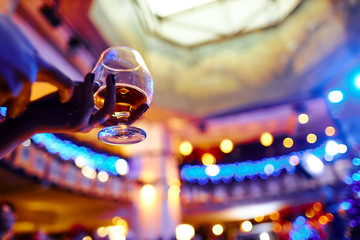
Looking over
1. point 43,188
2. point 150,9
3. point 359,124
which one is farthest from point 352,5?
point 43,188

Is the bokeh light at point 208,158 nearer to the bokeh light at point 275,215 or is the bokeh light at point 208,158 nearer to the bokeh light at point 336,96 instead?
the bokeh light at point 275,215

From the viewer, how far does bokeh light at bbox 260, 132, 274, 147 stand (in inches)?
408

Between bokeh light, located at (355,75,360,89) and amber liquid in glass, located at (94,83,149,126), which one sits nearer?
amber liquid in glass, located at (94,83,149,126)

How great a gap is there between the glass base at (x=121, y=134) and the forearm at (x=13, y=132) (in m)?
0.22

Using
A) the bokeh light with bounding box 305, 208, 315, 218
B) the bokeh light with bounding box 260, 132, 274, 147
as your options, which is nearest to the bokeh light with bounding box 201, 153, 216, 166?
the bokeh light with bounding box 260, 132, 274, 147

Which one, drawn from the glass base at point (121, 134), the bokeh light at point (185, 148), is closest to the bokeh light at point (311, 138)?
the bokeh light at point (185, 148)

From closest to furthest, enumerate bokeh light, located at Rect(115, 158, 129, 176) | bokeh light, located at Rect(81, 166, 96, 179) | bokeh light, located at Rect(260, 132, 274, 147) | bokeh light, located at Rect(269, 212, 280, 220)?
bokeh light, located at Rect(81, 166, 96, 179)
bokeh light, located at Rect(115, 158, 129, 176)
bokeh light, located at Rect(260, 132, 274, 147)
bokeh light, located at Rect(269, 212, 280, 220)

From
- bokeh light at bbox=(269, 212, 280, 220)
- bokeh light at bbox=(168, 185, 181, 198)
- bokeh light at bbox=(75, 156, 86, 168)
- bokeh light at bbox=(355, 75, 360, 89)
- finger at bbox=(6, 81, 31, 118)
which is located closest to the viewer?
finger at bbox=(6, 81, 31, 118)

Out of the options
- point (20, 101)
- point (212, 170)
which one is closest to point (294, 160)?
point (212, 170)

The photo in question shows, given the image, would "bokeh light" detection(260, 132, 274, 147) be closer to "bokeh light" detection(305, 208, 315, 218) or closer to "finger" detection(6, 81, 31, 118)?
"bokeh light" detection(305, 208, 315, 218)

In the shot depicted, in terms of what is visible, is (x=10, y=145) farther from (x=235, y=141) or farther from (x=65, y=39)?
(x=235, y=141)

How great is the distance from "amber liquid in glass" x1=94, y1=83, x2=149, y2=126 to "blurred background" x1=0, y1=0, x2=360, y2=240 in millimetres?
3016

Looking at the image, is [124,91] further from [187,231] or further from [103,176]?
[187,231]

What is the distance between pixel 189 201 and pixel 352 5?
7.38 m
